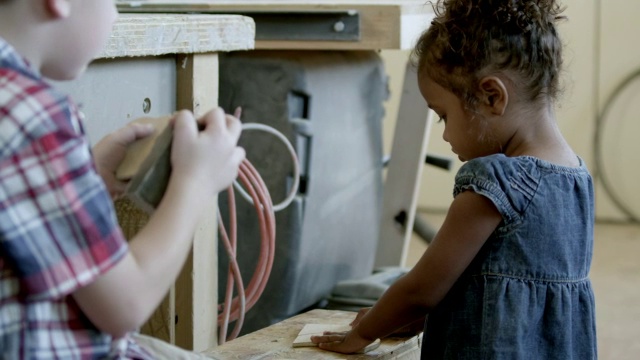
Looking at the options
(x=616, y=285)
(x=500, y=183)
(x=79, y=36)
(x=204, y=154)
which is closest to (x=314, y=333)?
(x=500, y=183)

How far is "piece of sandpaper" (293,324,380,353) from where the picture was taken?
1.21 meters

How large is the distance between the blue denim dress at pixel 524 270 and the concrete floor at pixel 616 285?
1177mm

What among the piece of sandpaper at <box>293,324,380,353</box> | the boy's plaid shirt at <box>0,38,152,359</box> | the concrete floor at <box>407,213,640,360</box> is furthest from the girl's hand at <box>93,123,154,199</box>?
the concrete floor at <box>407,213,640,360</box>

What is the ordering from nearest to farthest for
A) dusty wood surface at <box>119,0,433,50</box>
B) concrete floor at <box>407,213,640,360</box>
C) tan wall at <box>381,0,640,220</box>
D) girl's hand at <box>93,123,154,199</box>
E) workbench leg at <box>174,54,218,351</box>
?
girl's hand at <box>93,123,154,199</box> → workbench leg at <box>174,54,218,351</box> → dusty wood surface at <box>119,0,433,50</box> → concrete floor at <box>407,213,640,360</box> → tan wall at <box>381,0,640,220</box>

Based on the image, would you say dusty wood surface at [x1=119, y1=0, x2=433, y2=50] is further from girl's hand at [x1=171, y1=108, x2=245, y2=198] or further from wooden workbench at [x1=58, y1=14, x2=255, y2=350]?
girl's hand at [x1=171, y1=108, x2=245, y2=198]

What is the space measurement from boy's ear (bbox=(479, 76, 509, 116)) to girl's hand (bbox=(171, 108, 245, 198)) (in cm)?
45

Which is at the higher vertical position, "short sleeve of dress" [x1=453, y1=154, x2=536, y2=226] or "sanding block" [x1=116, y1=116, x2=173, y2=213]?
"sanding block" [x1=116, y1=116, x2=173, y2=213]

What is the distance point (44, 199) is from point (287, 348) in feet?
1.94

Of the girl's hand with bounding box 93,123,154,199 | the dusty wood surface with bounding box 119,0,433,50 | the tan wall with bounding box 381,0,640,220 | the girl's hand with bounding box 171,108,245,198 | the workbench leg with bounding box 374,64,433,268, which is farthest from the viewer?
the tan wall with bounding box 381,0,640,220

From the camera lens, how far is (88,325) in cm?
72

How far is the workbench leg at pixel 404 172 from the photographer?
2.16 meters

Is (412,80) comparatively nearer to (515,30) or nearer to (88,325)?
(515,30)

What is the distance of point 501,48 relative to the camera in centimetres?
117

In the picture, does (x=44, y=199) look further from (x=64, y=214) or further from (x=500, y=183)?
(x=500, y=183)
